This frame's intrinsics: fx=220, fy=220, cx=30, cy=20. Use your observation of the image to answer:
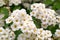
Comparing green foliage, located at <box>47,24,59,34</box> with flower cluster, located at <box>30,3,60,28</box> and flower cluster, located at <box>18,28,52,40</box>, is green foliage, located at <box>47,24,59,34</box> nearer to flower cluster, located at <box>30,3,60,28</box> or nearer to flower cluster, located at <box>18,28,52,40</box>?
flower cluster, located at <box>30,3,60,28</box>

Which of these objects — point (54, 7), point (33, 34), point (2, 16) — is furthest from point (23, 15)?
point (54, 7)

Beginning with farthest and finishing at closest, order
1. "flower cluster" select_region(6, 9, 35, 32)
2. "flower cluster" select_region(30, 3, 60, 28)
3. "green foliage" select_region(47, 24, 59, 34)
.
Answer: "green foliage" select_region(47, 24, 59, 34)
"flower cluster" select_region(30, 3, 60, 28)
"flower cluster" select_region(6, 9, 35, 32)

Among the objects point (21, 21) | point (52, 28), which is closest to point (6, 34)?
point (21, 21)

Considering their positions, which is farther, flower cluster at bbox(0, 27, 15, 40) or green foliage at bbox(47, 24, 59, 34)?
green foliage at bbox(47, 24, 59, 34)

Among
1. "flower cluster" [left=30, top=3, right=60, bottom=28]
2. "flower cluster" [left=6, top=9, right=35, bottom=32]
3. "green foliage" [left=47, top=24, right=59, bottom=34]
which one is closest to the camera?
"flower cluster" [left=6, top=9, right=35, bottom=32]

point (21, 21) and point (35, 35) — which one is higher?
point (21, 21)

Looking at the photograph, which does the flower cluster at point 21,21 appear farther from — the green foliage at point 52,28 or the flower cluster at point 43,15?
the green foliage at point 52,28

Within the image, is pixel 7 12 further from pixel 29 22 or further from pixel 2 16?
pixel 29 22

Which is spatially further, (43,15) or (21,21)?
(43,15)

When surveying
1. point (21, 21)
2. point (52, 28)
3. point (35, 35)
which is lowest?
point (52, 28)

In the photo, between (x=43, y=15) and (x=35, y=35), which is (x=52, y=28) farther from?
(x=35, y=35)

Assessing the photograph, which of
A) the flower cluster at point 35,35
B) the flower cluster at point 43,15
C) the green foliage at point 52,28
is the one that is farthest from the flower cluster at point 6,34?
the green foliage at point 52,28

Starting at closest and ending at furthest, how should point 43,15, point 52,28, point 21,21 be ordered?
point 21,21
point 43,15
point 52,28

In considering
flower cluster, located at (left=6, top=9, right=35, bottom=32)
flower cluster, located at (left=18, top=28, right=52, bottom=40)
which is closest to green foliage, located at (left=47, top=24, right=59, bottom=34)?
flower cluster, located at (left=18, top=28, right=52, bottom=40)
